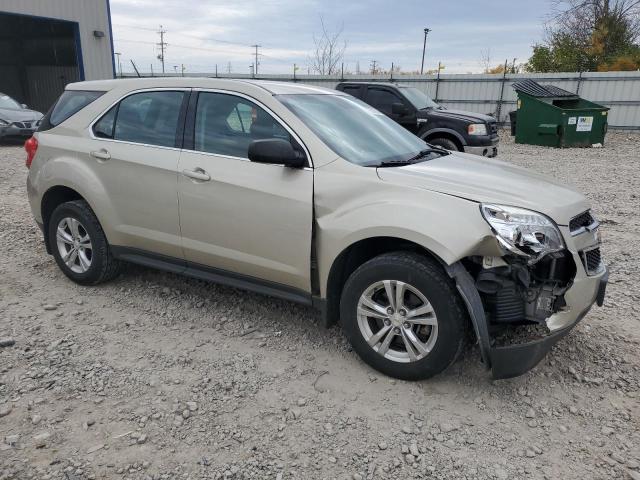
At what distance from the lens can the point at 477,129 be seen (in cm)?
1030

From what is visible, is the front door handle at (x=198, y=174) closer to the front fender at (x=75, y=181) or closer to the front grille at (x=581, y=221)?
the front fender at (x=75, y=181)

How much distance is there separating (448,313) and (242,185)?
1.57m

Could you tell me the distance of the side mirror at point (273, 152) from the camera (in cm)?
311

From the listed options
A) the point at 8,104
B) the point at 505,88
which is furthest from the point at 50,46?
the point at 505,88

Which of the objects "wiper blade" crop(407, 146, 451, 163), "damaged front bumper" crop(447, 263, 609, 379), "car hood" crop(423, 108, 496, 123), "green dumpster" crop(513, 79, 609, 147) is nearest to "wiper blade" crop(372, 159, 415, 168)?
"wiper blade" crop(407, 146, 451, 163)

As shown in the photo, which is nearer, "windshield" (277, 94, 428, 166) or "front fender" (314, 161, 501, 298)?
"front fender" (314, 161, 501, 298)

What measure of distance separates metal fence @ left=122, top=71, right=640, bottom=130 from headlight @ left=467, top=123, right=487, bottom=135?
1185 cm

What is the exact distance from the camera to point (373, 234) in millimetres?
2945

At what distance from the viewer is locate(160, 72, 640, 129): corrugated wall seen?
18.7 metres

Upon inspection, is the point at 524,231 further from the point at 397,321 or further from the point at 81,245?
the point at 81,245

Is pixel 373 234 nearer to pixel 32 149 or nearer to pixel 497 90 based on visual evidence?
pixel 32 149

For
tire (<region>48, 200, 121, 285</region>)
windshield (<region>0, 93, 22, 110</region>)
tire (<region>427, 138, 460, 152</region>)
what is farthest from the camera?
windshield (<region>0, 93, 22, 110</region>)

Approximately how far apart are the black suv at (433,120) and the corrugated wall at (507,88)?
1002cm

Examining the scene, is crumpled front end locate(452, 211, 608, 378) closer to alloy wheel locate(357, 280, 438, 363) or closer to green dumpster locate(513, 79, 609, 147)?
alloy wheel locate(357, 280, 438, 363)
